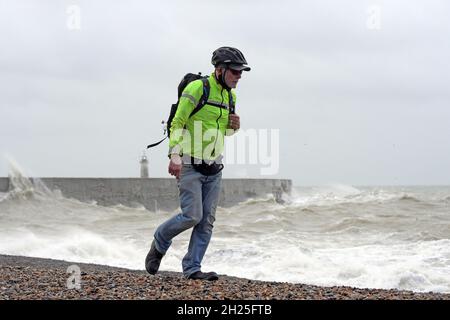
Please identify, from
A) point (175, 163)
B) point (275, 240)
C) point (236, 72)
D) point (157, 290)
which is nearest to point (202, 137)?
point (175, 163)

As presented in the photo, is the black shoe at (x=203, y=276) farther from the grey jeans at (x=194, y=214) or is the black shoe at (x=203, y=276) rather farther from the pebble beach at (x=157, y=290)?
the pebble beach at (x=157, y=290)

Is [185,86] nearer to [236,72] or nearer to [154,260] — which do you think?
[236,72]

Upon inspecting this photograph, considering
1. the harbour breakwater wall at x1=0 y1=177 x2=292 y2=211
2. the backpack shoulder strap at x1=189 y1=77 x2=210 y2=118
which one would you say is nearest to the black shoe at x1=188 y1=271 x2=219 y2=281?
the backpack shoulder strap at x1=189 y1=77 x2=210 y2=118

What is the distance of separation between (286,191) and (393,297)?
2807cm

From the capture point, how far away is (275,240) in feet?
44.9

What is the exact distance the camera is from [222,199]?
28234 mm

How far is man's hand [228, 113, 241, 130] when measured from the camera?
5930mm

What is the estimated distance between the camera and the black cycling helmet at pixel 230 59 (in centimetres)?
582

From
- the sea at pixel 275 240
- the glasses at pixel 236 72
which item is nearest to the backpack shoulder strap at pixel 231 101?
the glasses at pixel 236 72

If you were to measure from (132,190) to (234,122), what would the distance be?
19746mm

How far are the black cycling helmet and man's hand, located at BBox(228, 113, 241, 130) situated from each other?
0.39m

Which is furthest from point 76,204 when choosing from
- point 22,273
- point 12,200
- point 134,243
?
point 22,273

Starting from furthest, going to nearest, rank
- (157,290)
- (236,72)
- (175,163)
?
1. (236,72)
2. (175,163)
3. (157,290)
